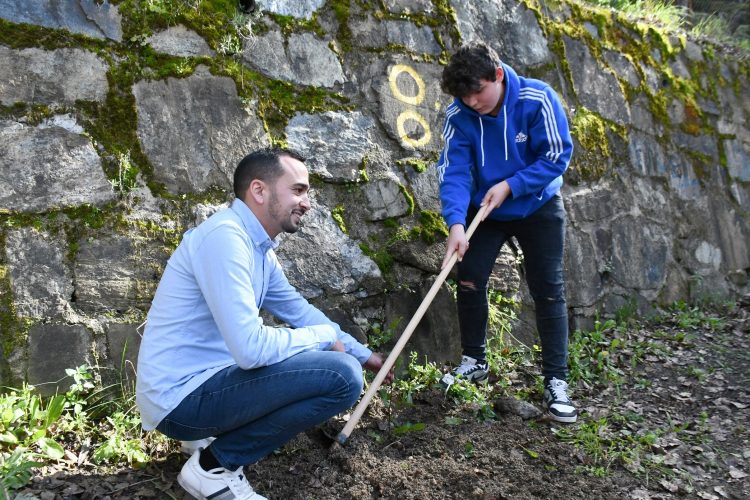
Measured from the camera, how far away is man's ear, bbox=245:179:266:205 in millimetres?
2701

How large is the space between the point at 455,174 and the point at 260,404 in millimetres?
1714

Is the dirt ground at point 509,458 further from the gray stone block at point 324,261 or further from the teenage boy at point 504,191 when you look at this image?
the gray stone block at point 324,261

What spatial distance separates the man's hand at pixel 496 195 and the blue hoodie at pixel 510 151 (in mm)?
44

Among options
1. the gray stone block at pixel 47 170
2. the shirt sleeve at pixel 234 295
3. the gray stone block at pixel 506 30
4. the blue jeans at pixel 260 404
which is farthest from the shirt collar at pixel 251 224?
the gray stone block at pixel 506 30

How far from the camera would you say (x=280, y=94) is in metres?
3.82

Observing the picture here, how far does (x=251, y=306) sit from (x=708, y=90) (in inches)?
214

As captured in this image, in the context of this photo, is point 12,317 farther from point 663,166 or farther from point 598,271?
point 663,166

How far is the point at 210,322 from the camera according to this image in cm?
262

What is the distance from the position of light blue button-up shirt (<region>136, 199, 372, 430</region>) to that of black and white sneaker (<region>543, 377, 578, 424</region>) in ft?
4.58

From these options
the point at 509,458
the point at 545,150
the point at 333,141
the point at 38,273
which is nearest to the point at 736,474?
the point at 509,458

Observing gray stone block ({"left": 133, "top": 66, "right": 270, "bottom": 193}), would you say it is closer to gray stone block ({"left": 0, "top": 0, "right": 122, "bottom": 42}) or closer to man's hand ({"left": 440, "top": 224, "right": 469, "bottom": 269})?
gray stone block ({"left": 0, "top": 0, "right": 122, "bottom": 42})

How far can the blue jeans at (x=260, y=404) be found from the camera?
2.54 m

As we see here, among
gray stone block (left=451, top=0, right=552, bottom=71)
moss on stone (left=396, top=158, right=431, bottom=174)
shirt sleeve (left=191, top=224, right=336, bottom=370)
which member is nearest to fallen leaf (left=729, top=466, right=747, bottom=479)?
shirt sleeve (left=191, top=224, right=336, bottom=370)

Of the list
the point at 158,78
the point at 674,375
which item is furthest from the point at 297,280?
the point at 674,375
